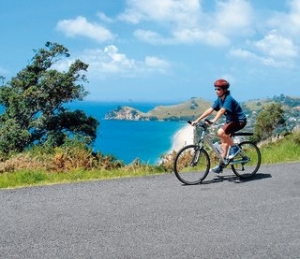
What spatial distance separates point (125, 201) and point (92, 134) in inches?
943

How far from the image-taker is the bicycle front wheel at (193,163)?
9.64 meters

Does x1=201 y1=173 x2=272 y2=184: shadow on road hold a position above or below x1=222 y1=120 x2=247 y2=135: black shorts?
below

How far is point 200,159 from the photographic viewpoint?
9758 millimetres

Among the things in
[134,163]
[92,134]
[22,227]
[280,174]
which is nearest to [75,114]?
[92,134]

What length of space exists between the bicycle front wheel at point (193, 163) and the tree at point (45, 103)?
19.4m

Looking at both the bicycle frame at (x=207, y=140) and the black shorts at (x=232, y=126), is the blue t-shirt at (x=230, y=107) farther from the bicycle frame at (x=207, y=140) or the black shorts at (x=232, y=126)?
the bicycle frame at (x=207, y=140)

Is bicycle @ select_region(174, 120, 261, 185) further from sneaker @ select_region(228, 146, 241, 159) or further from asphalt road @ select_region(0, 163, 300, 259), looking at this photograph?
asphalt road @ select_region(0, 163, 300, 259)

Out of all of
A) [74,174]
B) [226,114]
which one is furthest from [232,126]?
[74,174]

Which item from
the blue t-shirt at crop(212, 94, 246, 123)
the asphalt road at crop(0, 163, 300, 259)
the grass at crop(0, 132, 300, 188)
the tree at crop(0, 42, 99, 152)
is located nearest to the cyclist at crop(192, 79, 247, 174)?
the blue t-shirt at crop(212, 94, 246, 123)

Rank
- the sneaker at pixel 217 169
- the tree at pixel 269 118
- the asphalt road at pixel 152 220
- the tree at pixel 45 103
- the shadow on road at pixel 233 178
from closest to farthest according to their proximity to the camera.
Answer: the asphalt road at pixel 152 220
the shadow on road at pixel 233 178
the sneaker at pixel 217 169
the tree at pixel 45 103
the tree at pixel 269 118

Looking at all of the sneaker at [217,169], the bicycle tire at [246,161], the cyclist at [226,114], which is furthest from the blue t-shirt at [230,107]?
the sneaker at [217,169]

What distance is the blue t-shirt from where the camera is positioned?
9.38 metres

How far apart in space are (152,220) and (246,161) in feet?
13.2

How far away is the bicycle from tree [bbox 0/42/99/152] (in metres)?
19.4
